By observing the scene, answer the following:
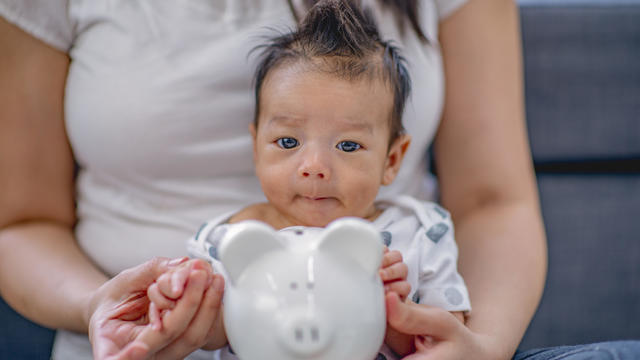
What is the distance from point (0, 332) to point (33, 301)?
1.76 ft

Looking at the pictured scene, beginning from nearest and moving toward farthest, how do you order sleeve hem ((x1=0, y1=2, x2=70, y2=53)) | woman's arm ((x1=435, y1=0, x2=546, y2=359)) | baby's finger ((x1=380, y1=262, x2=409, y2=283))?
baby's finger ((x1=380, y1=262, x2=409, y2=283))
sleeve hem ((x1=0, y1=2, x2=70, y2=53))
woman's arm ((x1=435, y1=0, x2=546, y2=359))

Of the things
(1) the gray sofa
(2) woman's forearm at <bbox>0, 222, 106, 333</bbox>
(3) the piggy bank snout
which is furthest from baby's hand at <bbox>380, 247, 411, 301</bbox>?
(1) the gray sofa

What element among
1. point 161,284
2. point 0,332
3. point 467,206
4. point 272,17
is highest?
point 272,17

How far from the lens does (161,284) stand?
0.57m

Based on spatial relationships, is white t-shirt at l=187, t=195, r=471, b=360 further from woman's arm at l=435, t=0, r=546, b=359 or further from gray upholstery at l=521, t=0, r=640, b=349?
gray upholstery at l=521, t=0, r=640, b=349

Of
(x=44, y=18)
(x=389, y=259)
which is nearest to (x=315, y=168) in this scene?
(x=389, y=259)

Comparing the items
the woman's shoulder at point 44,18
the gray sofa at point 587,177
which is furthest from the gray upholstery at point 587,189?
the woman's shoulder at point 44,18

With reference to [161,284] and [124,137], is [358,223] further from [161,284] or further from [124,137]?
[124,137]

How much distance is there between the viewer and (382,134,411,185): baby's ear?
84cm

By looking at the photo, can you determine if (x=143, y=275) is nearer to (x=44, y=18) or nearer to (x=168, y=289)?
(x=168, y=289)

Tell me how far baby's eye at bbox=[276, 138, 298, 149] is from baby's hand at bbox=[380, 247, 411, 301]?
0.22 m

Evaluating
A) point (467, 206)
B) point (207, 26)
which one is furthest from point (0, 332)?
point (467, 206)

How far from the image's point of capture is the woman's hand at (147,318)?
57cm

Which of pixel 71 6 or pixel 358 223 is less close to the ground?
pixel 71 6
